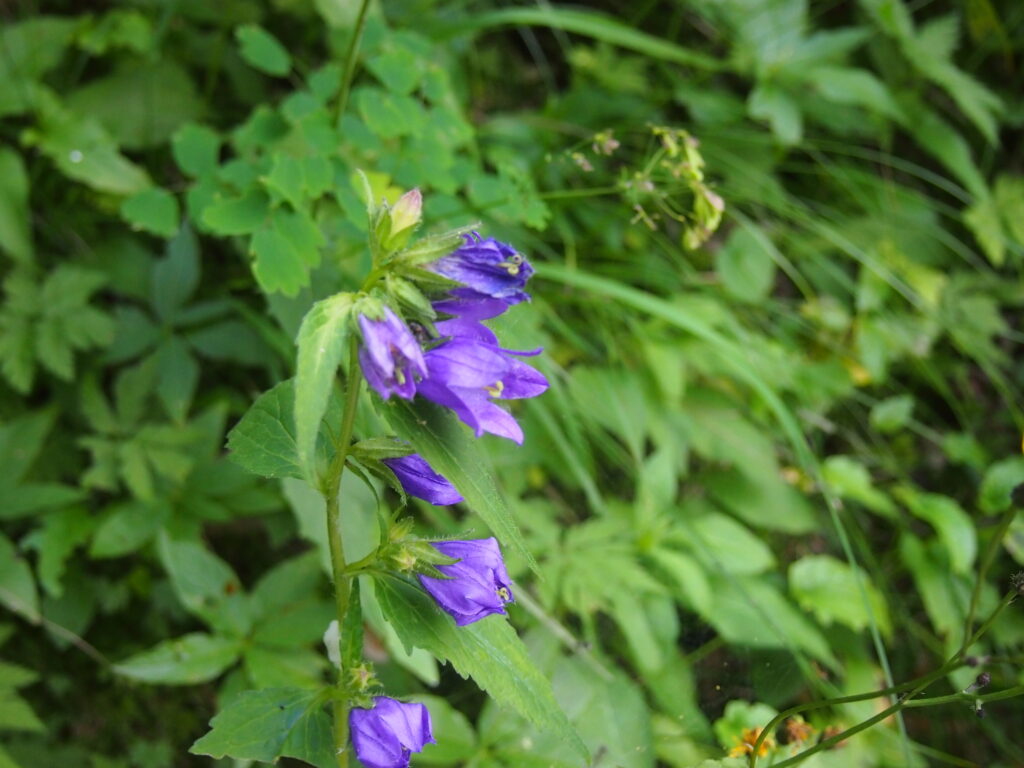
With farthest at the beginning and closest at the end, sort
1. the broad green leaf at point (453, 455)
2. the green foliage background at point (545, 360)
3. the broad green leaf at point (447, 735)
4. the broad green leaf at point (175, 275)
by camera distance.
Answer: the broad green leaf at point (175, 275) < the green foliage background at point (545, 360) < the broad green leaf at point (447, 735) < the broad green leaf at point (453, 455)

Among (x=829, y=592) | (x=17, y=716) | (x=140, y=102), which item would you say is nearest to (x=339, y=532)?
(x=17, y=716)

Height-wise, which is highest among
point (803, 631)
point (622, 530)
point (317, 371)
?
point (317, 371)

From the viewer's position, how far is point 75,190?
2.41 metres

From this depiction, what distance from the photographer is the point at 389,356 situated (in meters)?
0.88

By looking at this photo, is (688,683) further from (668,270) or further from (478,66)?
(478,66)

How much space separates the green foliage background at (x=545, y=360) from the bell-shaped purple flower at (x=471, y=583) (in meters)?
0.05

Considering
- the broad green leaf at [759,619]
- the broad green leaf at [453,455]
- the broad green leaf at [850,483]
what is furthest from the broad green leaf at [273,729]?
the broad green leaf at [850,483]

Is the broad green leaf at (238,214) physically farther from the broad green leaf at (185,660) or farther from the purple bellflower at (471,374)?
the purple bellflower at (471,374)

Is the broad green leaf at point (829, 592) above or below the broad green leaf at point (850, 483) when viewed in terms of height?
below

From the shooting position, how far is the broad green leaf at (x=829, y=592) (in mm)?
2334

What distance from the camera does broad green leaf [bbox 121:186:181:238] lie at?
198 centimetres

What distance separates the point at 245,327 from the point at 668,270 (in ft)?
4.34

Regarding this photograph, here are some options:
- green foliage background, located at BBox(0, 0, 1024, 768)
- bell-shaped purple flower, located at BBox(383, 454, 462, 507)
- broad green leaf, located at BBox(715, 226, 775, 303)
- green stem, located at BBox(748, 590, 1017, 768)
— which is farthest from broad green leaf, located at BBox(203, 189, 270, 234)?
broad green leaf, located at BBox(715, 226, 775, 303)

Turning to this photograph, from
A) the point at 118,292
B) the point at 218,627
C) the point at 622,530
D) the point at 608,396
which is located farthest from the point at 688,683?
the point at 118,292
